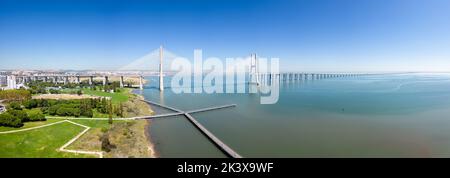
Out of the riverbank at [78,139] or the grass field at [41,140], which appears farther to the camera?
the riverbank at [78,139]

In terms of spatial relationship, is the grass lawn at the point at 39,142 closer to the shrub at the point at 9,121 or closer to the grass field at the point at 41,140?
the grass field at the point at 41,140

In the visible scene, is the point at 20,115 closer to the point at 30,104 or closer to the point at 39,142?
the point at 39,142

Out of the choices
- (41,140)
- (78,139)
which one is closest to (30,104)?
(41,140)

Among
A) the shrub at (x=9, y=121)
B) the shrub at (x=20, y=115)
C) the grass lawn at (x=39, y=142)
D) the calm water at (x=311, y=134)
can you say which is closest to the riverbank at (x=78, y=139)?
the grass lawn at (x=39, y=142)

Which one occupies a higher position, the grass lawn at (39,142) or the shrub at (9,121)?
the shrub at (9,121)

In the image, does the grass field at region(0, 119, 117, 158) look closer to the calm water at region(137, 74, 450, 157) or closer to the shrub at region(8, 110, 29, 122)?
the shrub at region(8, 110, 29, 122)

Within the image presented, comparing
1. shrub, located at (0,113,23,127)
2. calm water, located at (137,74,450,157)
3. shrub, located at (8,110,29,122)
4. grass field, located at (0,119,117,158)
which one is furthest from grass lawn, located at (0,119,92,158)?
calm water, located at (137,74,450,157)

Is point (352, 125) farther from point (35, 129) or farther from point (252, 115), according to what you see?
point (35, 129)

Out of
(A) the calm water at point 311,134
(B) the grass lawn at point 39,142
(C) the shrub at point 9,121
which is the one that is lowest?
(A) the calm water at point 311,134

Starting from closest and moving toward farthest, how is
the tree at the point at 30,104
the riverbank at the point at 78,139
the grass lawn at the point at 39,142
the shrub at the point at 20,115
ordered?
the grass lawn at the point at 39,142
the riverbank at the point at 78,139
the shrub at the point at 20,115
the tree at the point at 30,104

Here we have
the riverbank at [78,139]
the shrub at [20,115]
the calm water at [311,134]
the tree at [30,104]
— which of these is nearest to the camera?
the riverbank at [78,139]
